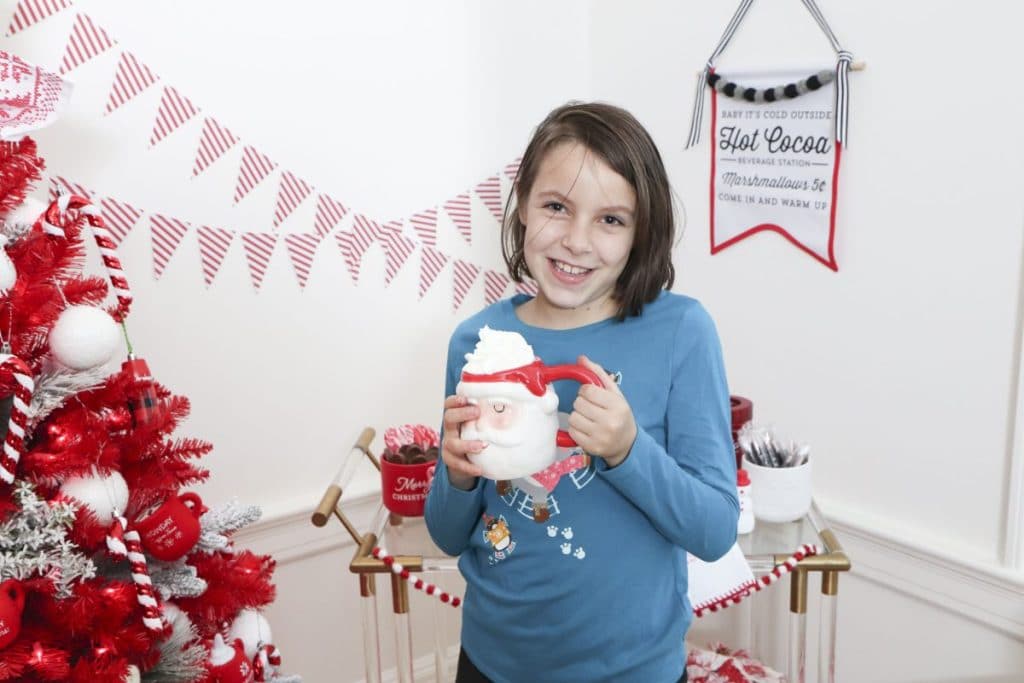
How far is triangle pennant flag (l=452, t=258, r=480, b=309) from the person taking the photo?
2230 millimetres

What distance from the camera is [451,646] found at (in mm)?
2377

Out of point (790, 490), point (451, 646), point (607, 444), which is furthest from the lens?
point (451, 646)

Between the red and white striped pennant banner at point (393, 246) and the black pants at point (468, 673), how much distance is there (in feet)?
3.70

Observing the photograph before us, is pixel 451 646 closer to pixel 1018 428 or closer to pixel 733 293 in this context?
pixel 733 293

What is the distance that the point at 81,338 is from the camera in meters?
1.13

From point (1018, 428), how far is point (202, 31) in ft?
5.51

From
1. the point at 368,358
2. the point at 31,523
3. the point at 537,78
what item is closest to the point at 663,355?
the point at 31,523

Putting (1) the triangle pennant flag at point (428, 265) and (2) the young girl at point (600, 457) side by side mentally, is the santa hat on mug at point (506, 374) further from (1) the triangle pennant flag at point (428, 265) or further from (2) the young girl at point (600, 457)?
(1) the triangle pennant flag at point (428, 265)

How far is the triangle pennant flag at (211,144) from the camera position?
5.89 feet

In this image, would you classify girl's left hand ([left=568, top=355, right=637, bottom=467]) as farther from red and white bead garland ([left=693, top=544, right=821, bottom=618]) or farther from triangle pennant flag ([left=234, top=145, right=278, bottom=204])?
triangle pennant flag ([left=234, top=145, right=278, bottom=204])

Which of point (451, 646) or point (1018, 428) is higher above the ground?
point (1018, 428)

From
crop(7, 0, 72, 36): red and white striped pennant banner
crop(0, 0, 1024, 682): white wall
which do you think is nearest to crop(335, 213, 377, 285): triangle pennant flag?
crop(0, 0, 1024, 682): white wall

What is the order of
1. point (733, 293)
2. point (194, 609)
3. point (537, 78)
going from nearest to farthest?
point (194, 609) < point (733, 293) < point (537, 78)

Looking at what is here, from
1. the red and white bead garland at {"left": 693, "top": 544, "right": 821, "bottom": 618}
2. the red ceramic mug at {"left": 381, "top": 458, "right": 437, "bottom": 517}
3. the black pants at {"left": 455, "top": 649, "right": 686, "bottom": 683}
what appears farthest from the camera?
the red ceramic mug at {"left": 381, "top": 458, "right": 437, "bottom": 517}
